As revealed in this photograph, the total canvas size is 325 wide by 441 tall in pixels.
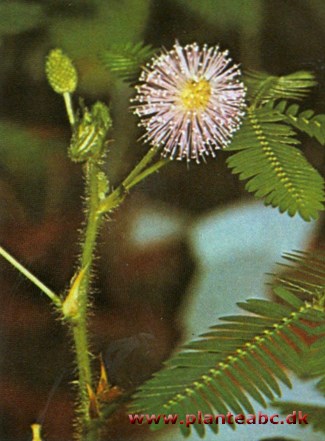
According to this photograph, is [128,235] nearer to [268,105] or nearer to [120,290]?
[120,290]

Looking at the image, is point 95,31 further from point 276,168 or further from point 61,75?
point 276,168

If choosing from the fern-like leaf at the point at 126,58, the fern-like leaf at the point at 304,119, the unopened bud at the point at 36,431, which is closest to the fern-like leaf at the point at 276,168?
the fern-like leaf at the point at 304,119

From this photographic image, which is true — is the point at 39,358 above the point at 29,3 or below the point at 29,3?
below

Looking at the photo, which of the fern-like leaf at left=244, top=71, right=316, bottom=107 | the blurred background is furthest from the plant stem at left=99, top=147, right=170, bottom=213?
the fern-like leaf at left=244, top=71, right=316, bottom=107

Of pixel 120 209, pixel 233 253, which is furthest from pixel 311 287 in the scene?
pixel 120 209

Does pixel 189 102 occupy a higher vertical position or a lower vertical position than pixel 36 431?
higher

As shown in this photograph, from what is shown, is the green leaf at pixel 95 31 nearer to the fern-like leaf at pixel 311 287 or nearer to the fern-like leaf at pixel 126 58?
the fern-like leaf at pixel 126 58

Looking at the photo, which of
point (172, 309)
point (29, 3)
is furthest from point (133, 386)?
point (29, 3)
